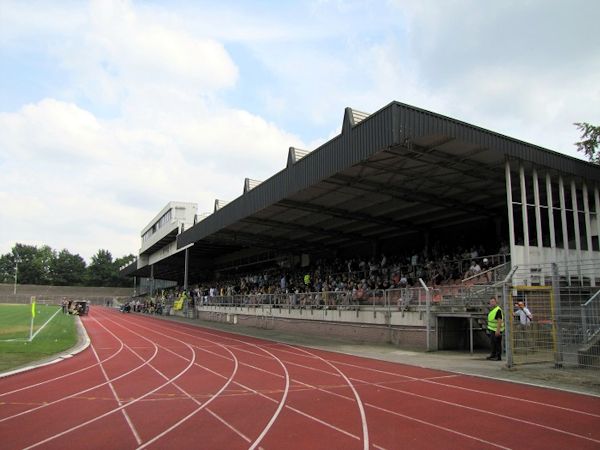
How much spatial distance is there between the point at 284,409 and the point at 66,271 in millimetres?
152582

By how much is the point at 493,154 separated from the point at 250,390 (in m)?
13.3

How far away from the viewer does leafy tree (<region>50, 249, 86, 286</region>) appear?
469ft

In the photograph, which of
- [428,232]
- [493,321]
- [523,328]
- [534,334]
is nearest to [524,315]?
[523,328]

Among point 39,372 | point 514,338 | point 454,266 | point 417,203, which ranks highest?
point 417,203

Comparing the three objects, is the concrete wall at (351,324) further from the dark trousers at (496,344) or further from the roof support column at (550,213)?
the roof support column at (550,213)

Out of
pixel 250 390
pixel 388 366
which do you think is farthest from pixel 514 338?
pixel 250 390

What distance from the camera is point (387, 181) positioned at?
886 inches

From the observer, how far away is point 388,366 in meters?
13.6

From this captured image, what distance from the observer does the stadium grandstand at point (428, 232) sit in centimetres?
1609

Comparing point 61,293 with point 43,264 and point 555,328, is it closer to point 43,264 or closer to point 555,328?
point 43,264

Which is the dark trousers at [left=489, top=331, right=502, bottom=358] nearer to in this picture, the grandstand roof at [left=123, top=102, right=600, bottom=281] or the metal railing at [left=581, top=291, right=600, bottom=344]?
the metal railing at [left=581, top=291, right=600, bottom=344]

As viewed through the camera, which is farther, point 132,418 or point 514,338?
point 514,338

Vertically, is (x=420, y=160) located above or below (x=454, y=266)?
above

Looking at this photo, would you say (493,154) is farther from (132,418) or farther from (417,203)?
(132,418)
